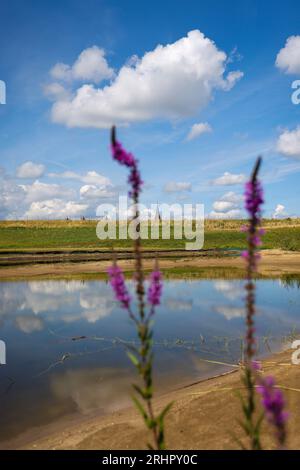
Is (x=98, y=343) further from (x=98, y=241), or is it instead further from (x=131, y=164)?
(x=98, y=241)

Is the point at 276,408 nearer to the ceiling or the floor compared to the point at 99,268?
nearer to the ceiling

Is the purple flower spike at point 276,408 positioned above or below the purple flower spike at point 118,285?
below

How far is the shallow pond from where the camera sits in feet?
28.6

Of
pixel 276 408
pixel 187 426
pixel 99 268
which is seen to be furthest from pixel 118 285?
pixel 99 268

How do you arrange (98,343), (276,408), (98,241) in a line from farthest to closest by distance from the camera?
1. (98,241)
2. (98,343)
3. (276,408)

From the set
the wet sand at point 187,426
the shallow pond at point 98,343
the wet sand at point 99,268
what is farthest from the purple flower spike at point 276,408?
the wet sand at point 99,268

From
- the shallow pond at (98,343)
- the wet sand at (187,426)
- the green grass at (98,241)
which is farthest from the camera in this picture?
the green grass at (98,241)

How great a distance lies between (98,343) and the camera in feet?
43.2

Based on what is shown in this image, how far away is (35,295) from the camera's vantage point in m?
22.9

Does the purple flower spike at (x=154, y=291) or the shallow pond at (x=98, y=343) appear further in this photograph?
the shallow pond at (x=98, y=343)

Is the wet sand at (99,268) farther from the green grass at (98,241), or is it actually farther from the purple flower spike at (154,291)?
the purple flower spike at (154,291)

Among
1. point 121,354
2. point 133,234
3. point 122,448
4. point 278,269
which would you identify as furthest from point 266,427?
point 278,269

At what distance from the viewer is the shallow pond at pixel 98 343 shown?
8.70 metres

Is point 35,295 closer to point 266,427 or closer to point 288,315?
point 288,315
